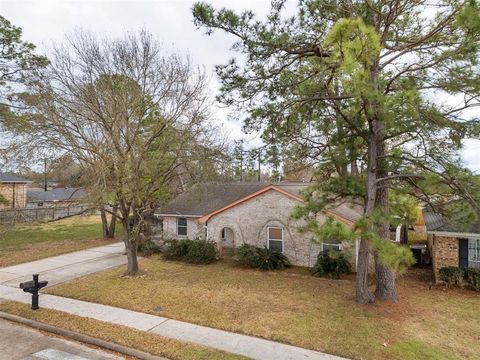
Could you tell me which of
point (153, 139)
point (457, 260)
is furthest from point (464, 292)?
point (153, 139)

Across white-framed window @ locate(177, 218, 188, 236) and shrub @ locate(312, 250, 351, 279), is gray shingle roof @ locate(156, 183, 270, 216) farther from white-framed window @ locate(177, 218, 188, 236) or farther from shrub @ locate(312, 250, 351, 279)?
shrub @ locate(312, 250, 351, 279)

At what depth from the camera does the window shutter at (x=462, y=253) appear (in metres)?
12.6

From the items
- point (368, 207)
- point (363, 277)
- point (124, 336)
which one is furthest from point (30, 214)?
point (368, 207)

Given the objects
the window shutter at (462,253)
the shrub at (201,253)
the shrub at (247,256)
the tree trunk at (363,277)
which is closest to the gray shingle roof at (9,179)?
the shrub at (201,253)

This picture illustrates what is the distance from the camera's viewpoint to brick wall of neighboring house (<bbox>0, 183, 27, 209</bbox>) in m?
35.6

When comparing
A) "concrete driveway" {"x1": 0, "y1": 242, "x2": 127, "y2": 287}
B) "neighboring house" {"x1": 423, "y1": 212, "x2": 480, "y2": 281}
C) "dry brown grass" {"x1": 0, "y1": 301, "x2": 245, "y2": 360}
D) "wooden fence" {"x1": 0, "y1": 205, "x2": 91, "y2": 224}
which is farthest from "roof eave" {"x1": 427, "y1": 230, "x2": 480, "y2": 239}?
"wooden fence" {"x1": 0, "y1": 205, "x2": 91, "y2": 224}

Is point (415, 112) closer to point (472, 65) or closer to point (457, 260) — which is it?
point (472, 65)

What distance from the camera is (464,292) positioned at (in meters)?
11.8

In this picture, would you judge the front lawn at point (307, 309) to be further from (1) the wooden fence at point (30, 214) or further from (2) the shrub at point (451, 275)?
(1) the wooden fence at point (30, 214)

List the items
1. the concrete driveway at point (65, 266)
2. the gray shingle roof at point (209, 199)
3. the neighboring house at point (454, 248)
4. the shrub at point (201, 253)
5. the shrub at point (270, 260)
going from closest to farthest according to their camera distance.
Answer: the neighboring house at point (454, 248) → the concrete driveway at point (65, 266) → the shrub at point (270, 260) → the shrub at point (201, 253) → the gray shingle roof at point (209, 199)

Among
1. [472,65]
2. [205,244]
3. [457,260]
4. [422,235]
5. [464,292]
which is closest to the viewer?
[472,65]

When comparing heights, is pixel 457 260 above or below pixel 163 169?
below

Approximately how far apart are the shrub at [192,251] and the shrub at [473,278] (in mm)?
10904

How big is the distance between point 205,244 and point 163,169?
5.45 m
